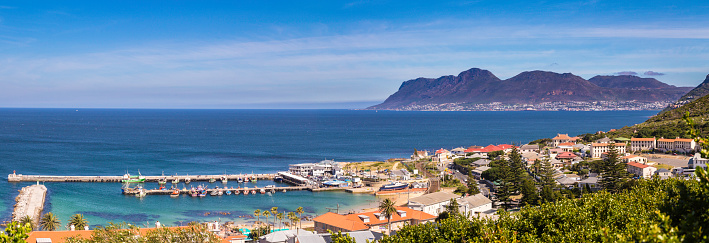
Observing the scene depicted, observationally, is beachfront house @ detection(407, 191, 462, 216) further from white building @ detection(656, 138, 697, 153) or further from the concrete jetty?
white building @ detection(656, 138, 697, 153)

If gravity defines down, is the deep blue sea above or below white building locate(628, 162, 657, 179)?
below

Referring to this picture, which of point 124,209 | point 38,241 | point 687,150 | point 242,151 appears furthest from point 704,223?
point 242,151

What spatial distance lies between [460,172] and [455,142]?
47.6 metres

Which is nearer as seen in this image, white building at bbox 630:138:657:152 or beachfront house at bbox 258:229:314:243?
beachfront house at bbox 258:229:314:243

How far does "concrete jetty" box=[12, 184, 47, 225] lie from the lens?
3956 centimetres

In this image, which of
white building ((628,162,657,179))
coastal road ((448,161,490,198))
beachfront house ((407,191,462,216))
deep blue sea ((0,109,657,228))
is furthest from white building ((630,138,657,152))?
beachfront house ((407,191,462,216))

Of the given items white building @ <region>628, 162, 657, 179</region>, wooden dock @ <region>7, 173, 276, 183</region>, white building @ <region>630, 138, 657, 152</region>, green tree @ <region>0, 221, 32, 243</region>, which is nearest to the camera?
green tree @ <region>0, 221, 32, 243</region>

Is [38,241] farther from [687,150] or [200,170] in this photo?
[687,150]

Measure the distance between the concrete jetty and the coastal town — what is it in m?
0.08

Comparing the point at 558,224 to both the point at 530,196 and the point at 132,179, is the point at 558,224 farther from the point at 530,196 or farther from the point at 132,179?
the point at 132,179

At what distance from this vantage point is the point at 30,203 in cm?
4391

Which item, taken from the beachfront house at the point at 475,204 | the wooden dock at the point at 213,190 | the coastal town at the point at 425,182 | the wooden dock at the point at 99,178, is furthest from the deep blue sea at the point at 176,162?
the beachfront house at the point at 475,204

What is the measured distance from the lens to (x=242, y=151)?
9056 cm

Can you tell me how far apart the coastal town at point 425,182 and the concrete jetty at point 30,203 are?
8 cm
